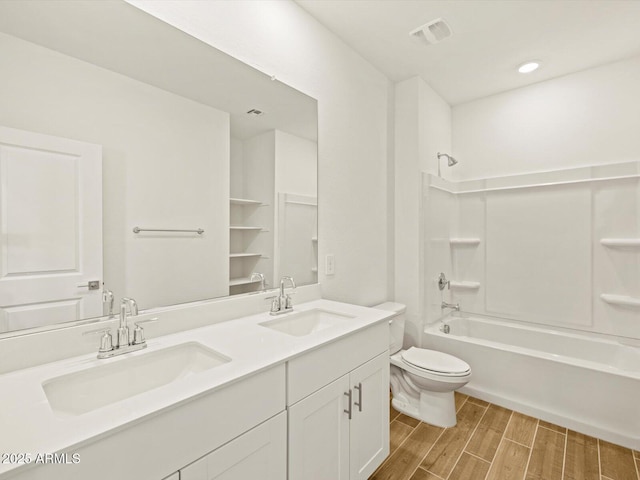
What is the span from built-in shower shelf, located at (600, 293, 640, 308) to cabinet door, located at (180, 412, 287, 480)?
277 centimetres

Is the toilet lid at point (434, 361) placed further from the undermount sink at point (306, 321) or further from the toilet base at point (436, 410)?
the undermount sink at point (306, 321)

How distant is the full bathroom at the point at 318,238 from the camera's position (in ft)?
3.09

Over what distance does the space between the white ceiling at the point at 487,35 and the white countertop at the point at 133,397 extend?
6.22ft

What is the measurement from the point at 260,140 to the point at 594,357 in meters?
2.97

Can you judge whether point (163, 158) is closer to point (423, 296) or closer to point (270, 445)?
point (270, 445)

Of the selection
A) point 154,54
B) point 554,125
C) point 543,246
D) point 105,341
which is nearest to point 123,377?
point 105,341

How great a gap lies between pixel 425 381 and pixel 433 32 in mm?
2352

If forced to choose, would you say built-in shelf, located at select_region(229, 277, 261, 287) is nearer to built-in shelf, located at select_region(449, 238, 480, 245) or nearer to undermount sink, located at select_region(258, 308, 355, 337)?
undermount sink, located at select_region(258, 308, 355, 337)

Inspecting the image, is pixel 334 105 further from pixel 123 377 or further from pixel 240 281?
pixel 123 377

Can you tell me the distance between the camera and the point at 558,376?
213 centimetres

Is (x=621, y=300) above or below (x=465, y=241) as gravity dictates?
below

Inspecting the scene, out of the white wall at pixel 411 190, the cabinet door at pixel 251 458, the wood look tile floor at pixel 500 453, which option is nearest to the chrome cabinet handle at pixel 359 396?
the cabinet door at pixel 251 458

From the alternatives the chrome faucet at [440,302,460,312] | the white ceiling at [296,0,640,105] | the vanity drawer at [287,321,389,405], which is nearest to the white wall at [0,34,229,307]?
the vanity drawer at [287,321,389,405]

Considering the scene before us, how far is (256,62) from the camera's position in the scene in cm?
162
